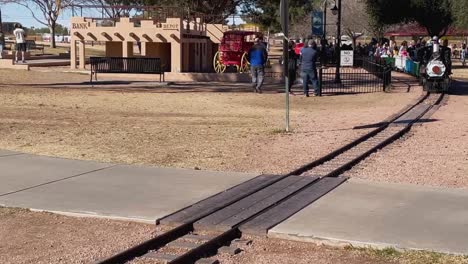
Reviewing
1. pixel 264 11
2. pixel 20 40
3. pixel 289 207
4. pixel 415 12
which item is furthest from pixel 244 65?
pixel 264 11

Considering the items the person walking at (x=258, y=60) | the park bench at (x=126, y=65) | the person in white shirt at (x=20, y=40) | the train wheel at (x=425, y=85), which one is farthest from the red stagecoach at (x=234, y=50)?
the train wheel at (x=425, y=85)

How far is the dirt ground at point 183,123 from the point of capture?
35.7 ft

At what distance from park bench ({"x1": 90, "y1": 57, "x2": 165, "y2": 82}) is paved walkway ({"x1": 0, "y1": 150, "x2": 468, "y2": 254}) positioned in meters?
17.7

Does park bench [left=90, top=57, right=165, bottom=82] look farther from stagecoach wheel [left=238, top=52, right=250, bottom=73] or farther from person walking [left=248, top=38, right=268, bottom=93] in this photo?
stagecoach wheel [left=238, top=52, right=250, bottom=73]

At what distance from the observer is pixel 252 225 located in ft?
22.4

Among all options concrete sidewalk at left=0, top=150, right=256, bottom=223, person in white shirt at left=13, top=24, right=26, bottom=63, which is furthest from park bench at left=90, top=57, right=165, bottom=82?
concrete sidewalk at left=0, top=150, right=256, bottom=223

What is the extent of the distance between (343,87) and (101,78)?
33.7 ft

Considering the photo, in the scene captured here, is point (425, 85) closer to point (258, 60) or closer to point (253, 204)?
point (258, 60)

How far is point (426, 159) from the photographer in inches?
428

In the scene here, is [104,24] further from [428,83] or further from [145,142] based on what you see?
[145,142]

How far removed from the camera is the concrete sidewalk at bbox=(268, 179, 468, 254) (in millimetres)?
6316

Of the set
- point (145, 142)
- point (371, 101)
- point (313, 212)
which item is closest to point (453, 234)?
point (313, 212)

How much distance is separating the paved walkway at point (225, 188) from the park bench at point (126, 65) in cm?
1771

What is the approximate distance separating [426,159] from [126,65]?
19.0 meters
